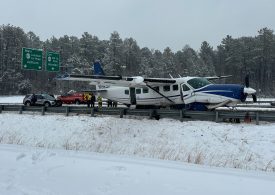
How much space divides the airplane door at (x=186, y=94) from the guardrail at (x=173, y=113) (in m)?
2.32

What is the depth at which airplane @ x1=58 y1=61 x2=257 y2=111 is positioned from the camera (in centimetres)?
2530

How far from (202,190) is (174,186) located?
0.45 metres

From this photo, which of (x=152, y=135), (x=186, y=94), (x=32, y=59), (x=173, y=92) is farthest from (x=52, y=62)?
(x=152, y=135)

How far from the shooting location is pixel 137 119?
27094mm

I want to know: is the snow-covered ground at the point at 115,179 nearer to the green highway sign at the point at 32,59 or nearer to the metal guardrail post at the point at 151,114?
the metal guardrail post at the point at 151,114

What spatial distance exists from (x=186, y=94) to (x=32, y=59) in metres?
15.9

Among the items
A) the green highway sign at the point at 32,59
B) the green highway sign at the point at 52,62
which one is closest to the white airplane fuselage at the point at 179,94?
the green highway sign at the point at 52,62

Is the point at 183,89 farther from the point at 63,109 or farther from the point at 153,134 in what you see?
the point at 63,109

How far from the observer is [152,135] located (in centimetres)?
2286

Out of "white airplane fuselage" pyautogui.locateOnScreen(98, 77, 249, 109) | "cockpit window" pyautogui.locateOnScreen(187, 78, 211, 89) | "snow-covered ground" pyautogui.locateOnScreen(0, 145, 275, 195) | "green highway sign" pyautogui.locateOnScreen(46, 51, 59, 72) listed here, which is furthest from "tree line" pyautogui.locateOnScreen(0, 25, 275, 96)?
"snow-covered ground" pyautogui.locateOnScreen(0, 145, 275, 195)

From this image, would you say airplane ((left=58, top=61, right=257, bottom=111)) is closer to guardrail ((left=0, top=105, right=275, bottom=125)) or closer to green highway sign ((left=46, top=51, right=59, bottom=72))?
guardrail ((left=0, top=105, right=275, bottom=125))

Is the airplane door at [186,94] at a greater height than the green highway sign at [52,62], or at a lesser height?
lesser

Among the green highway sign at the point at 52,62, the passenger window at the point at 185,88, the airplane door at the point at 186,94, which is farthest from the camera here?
the green highway sign at the point at 52,62

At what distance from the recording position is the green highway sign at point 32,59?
3566 centimetres
